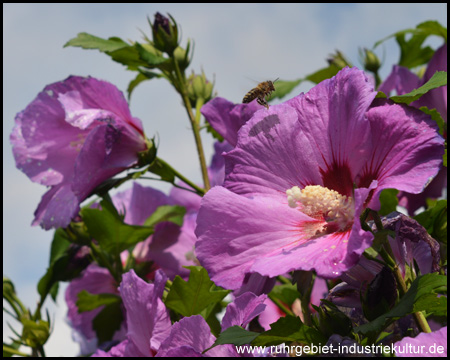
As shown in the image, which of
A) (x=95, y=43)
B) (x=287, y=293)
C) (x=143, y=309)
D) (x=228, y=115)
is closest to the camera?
(x=143, y=309)

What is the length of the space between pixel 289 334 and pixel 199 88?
1.25 metres

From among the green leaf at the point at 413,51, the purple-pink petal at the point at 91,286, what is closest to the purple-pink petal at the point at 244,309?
the purple-pink petal at the point at 91,286

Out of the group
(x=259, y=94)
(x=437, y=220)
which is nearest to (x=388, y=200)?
(x=437, y=220)

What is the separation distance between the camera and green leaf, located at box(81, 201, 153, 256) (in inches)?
80.6

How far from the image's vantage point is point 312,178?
123 cm

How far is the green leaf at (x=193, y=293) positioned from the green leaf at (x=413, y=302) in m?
0.47

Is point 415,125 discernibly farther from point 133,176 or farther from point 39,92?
point 39,92

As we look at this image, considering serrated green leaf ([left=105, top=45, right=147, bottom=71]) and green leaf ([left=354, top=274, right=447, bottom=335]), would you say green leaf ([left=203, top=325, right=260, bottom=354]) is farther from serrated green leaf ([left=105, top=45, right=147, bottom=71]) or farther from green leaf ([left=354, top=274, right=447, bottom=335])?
serrated green leaf ([left=105, top=45, right=147, bottom=71])

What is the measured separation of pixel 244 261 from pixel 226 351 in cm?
19

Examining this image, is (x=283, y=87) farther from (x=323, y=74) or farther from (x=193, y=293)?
(x=193, y=293)

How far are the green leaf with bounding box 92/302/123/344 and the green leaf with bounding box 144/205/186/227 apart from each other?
342 mm

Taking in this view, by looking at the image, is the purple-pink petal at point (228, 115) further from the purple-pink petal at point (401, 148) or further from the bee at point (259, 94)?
the purple-pink petal at point (401, 148)

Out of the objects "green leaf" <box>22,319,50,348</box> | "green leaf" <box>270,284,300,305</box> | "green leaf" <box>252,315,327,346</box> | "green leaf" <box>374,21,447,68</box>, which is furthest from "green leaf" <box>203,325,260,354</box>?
"green leaf" <box>374,21,447,68</box>

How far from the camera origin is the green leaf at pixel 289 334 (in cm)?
109
